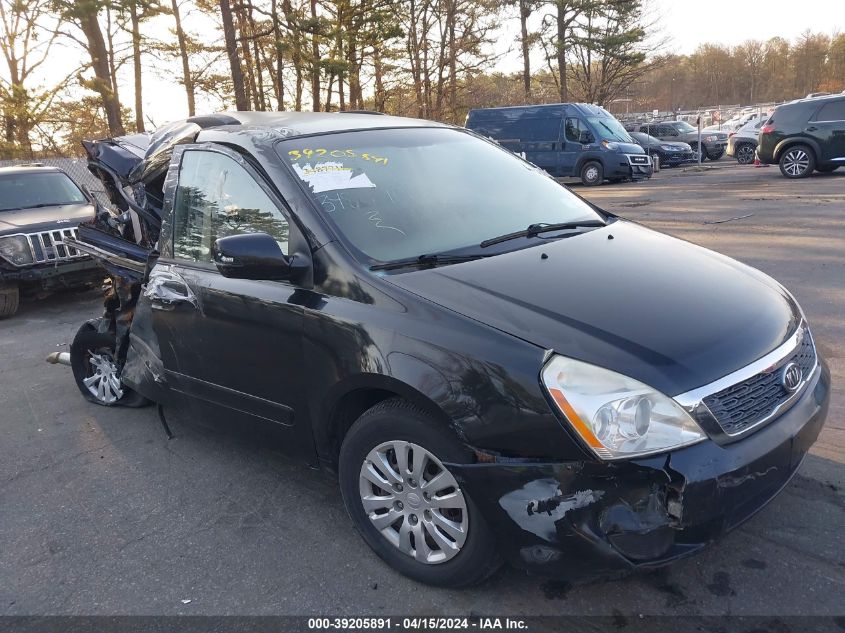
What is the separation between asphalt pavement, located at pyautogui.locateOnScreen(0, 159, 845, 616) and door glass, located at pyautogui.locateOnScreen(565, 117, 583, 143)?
15.6 meters

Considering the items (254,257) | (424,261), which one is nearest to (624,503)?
(424,261)

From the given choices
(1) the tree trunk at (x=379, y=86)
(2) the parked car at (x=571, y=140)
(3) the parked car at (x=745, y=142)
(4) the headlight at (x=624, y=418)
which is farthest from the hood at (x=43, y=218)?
(1) the tree trunk at (x=379, y=86)

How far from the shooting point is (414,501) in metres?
2.60

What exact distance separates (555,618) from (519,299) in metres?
1.16

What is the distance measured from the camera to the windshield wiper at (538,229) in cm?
309

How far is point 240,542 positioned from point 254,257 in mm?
1321

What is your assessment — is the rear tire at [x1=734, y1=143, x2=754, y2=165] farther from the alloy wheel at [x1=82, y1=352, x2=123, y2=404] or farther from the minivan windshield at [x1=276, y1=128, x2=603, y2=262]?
the alloy wheel at [x1=82, y1=352, x2=123, y2=404]

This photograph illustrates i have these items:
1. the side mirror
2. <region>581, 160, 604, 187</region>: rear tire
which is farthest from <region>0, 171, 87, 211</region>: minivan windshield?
<region>581, 160, 604, 187</region>: rear tire

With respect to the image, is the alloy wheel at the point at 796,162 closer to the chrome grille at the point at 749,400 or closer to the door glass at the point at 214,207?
the chrome grille at the point at 749,400

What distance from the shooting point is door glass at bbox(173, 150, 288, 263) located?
10.3ft

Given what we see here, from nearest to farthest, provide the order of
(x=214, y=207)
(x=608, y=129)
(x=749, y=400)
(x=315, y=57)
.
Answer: (x=749, y=400) → (x=214, y=207) → (x=608, y=129) → (x=315, y=57)

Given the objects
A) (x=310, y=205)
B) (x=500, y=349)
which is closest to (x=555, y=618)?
(x=500, y=349)

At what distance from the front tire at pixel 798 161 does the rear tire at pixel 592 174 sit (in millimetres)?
4936

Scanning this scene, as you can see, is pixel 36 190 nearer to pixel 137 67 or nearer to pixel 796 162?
pixel 796 162
